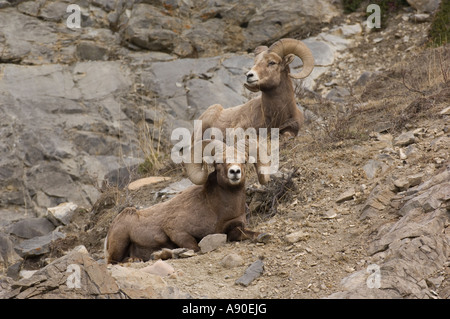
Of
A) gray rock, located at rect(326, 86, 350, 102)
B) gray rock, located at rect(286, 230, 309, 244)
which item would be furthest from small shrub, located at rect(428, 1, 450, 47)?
gray rock, located at rect(286, 230, 309, 244)

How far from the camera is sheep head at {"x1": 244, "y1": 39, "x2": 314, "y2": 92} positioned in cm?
1169

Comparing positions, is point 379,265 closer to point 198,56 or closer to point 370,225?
point 370,225

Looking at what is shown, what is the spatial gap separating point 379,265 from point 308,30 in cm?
1276

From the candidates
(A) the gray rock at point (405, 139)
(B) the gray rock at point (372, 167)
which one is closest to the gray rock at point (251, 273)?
(B) the gray rock at point (372, 167)

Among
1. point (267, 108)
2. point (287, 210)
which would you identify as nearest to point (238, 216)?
point (287, 210)

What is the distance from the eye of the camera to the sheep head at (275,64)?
11.7 m

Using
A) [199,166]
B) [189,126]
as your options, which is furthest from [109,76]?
[199,166]

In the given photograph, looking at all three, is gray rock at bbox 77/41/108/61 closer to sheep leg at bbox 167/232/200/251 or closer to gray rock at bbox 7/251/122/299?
sheep leg at bbox 167/232/200/251

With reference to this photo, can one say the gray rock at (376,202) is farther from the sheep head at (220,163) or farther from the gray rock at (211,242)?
the gray rock at (211,242)

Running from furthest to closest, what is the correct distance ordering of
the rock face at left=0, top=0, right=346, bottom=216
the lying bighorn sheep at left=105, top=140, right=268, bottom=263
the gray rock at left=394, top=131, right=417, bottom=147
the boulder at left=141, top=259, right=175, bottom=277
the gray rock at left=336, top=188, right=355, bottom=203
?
the rock face at left=0, top=0, right=346, bottom=216 < the gray rock at left=394, top=131, right=417, bottom=147 < the gray rock at left=336, top=188, right=355, bottom=203 < the lying bighorn sheep at left=105, top=140, right=268, bottom=263 < the boulder at left=141, top=259, right=175, bottom=277

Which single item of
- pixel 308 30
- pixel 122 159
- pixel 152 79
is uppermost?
pixel 308 30

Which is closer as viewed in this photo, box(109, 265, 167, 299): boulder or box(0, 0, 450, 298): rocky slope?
box(109, 265, 167, 299): boulder

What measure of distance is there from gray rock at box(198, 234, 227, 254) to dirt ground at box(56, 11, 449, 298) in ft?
0.36

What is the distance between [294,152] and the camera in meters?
10.5
